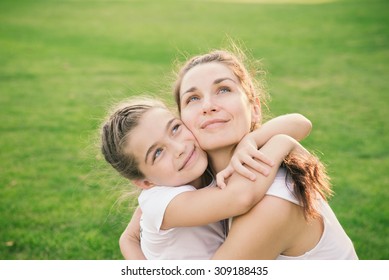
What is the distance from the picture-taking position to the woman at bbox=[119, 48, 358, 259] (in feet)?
6.91

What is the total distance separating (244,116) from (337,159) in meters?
4.13

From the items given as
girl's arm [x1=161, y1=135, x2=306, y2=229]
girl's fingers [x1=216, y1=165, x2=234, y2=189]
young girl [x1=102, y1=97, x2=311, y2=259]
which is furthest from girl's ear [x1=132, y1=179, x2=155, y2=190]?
girl's fingers [x1=216, y1=165, x2=234, y2=189]

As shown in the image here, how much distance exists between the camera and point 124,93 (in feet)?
30.8

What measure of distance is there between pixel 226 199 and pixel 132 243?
954mm

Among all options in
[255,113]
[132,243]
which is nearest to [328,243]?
[255,113]

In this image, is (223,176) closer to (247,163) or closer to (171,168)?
(247,163)

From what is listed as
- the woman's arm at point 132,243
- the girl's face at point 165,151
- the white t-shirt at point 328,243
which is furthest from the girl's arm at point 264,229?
the woman's arm at point 132,243

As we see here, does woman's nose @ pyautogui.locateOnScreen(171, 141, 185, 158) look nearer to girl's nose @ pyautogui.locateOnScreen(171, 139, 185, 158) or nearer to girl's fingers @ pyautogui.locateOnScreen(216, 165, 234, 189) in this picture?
girl's nose @ pyautogui.locateOnScreen(171, 139, 185, 158)

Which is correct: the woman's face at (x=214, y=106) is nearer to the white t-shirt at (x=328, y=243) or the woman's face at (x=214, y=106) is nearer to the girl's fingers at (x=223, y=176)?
the girl's fingers at (x=223, y=176)

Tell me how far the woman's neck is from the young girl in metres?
0.10

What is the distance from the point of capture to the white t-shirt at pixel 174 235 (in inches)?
90.6

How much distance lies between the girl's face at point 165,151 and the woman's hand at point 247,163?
228mm

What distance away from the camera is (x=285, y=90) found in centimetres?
970
